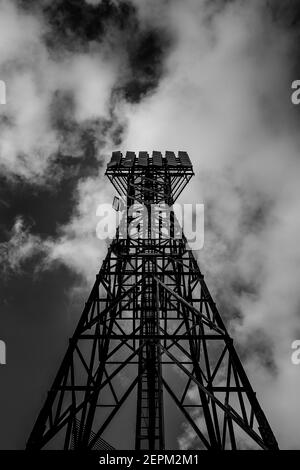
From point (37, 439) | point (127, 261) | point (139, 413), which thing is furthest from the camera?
point (127, 261)

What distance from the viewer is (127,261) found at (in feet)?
40.3

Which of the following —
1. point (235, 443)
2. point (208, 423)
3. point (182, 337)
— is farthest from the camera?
point (182, 337)

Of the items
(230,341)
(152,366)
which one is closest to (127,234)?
(152,366)

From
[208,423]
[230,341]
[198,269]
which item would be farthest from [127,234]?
[208,423]

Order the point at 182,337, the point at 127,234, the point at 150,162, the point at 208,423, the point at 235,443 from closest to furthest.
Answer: the point at 235,443 → the point at 208,423 → the point at 182,337 → the point at 127,234 → the point at 150,162

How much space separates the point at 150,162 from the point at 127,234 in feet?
19.1

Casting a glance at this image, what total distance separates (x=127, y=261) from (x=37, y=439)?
691 cm

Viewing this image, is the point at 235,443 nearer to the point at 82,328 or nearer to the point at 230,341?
the point at 230,341

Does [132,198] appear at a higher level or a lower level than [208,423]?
higher

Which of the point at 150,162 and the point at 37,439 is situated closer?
the point at 37,439

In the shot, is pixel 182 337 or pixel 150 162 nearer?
pixel 182 337
